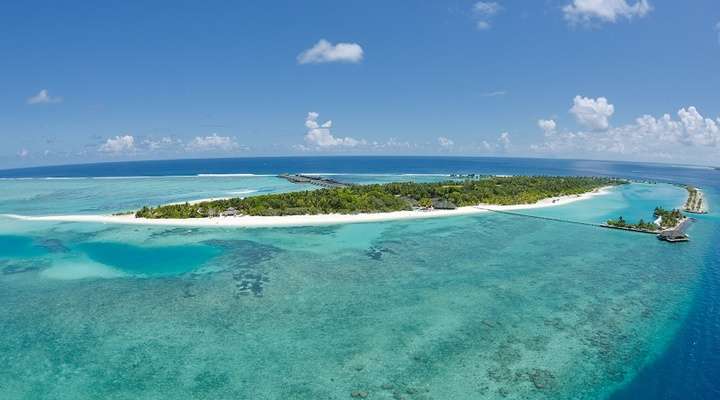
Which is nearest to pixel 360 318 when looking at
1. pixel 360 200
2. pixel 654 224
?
pixel 360 200

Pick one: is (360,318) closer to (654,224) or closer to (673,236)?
(673,236)

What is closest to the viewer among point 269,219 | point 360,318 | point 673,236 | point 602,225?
point 360,318

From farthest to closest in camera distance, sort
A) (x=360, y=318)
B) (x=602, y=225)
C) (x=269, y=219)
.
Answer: (x=269, y=219), (x=602, y=225), (x=360, y=318)

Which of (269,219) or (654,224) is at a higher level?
(269,219)

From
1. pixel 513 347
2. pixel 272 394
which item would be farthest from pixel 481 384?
pixel 272 394

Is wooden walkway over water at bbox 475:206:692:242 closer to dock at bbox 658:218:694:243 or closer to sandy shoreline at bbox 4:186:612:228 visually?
dock at bbox 658:218:694:243

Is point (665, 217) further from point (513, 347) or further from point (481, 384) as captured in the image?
point (481, 384)

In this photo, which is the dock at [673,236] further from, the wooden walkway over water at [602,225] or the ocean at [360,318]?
the ocean at [360,318]

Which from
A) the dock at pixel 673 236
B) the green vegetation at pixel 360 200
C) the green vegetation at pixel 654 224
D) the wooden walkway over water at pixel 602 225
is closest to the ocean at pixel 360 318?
the dock at pixel 673 236
